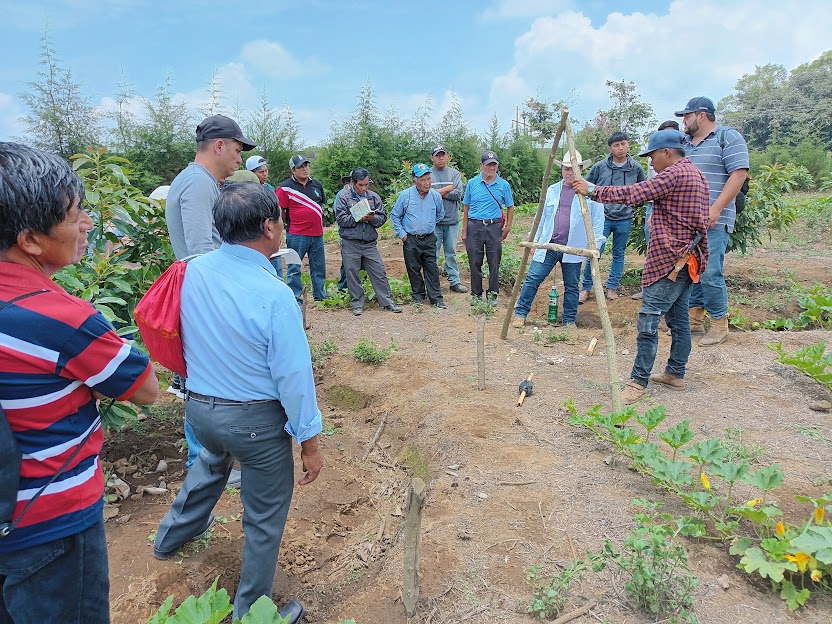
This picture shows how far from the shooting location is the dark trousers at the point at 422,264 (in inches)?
295

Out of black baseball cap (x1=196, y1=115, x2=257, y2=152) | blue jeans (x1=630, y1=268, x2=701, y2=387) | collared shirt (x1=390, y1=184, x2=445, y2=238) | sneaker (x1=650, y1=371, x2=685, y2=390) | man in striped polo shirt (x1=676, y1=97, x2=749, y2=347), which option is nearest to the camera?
black baseball cap (x1=196, y1=115, x2=257, y2=152)

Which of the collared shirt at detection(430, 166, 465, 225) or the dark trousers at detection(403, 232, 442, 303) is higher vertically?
the collared shirt at detection(430, 166, 465, 225)

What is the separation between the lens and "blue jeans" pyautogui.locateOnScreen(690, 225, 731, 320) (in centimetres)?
519

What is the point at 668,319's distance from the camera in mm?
4551

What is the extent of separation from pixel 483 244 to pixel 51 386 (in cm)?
627

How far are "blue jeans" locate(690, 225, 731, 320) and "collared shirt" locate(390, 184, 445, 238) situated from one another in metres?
3.45

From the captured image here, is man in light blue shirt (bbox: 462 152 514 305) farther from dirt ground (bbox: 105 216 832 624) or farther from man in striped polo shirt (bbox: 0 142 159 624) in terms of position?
man in striped polo shirt (bbox: 0 142 159 624)

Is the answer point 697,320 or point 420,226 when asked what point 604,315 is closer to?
point 697,320

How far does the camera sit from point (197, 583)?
2.78 m

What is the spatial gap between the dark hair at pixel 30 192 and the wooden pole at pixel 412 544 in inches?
64.2

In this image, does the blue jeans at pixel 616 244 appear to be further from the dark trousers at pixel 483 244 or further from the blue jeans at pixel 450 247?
the blue jeans at pixel 450 247

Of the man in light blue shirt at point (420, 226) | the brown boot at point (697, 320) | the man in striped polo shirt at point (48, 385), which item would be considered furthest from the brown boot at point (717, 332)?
the man in striped polo shirt at point (48, 385)

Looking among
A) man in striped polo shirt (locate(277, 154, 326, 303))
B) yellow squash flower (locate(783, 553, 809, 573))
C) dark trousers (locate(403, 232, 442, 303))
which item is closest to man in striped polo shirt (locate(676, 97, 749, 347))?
yellow squash flower (locate(783, 553, 809, 573))

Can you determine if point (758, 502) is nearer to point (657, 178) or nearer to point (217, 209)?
point (657, 178)
